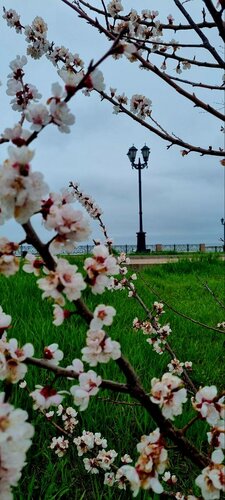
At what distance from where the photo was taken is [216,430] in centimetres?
125

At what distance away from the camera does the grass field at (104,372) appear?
2.42 metres

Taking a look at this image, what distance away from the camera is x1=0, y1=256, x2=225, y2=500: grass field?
7.95ft

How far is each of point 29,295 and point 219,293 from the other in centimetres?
419

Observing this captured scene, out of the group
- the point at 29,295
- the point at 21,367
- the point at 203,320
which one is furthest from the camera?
the point at 203,320

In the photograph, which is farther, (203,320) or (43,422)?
(203,320)

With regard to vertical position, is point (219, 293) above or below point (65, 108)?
below

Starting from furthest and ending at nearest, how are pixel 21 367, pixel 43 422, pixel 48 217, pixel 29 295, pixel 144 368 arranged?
pixel 29 295
pixel 144 368
pixel 43 422
pixel 21 367
pixel 48 217

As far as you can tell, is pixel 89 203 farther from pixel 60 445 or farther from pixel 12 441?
pixel 12 441

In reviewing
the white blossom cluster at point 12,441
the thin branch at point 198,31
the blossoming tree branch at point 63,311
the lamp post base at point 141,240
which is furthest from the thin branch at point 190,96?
the lamp post base at point 141,240

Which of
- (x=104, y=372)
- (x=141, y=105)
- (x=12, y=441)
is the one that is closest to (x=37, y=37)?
(x=141, y=105)

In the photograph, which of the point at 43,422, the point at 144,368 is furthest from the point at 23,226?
the point at 144,368

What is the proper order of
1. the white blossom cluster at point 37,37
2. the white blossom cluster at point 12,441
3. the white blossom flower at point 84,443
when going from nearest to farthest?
the white blossom cluster at point 12,441
the white blossom flower at point 84,443
the white blossom cluster at point 37,37

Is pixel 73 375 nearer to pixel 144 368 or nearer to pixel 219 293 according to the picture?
pixel 144 368

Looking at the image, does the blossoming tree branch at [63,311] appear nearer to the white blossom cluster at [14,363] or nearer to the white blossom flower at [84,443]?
the white blossom cluster at [14,363]
